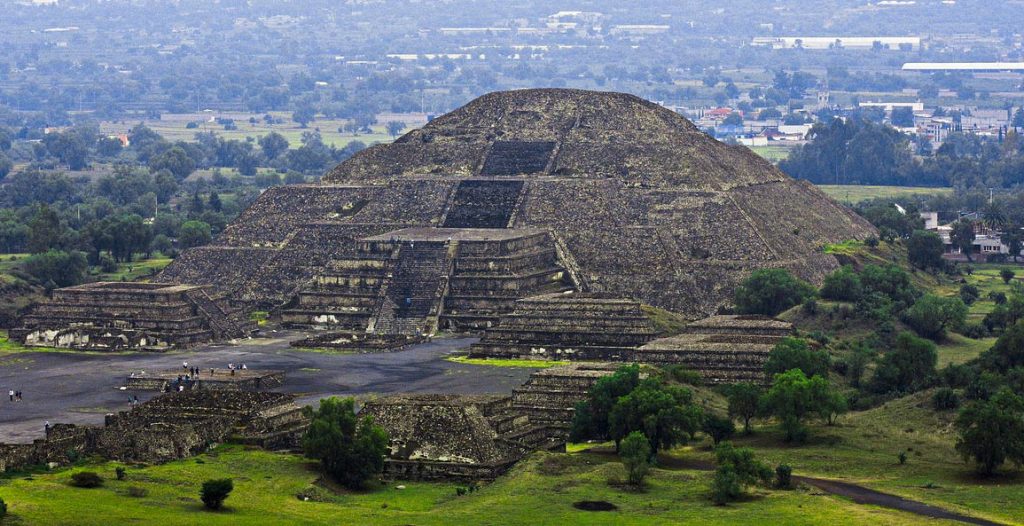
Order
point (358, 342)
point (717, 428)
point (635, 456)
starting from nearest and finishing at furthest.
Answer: point (635, 456), point (717, 428), point (358, 342)

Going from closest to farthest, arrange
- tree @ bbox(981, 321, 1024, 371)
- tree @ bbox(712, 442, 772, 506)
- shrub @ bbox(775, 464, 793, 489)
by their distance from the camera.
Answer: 1. tree @ bbox(712, 442, 772, 506)
2. shrub @ bbox(775, 464, 793, 489)
3. tree @ bbox(981, 321, 1024, 371)

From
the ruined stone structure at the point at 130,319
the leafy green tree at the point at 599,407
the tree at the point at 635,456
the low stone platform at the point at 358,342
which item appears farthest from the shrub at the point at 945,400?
the ruined stone structure at the point at 130,319

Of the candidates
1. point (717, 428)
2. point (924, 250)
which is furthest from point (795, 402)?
point (924, 250)

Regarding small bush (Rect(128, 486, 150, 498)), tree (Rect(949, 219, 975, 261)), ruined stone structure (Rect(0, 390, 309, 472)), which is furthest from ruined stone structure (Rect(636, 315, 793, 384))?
tree (Rect(949, 219, 975, 261))

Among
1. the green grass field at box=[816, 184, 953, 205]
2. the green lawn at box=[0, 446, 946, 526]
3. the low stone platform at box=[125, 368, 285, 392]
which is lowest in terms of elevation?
the green lawn at box=[0, 446, 946, 526]

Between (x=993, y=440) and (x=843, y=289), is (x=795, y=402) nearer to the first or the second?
(x=993, y=440)

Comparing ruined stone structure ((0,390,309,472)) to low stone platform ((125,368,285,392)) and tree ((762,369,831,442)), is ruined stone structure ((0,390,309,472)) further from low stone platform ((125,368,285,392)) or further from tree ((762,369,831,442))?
tree ((762,369,831,442))

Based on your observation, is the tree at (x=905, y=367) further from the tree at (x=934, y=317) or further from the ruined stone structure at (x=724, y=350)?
the tree at (x=934, y=317)
